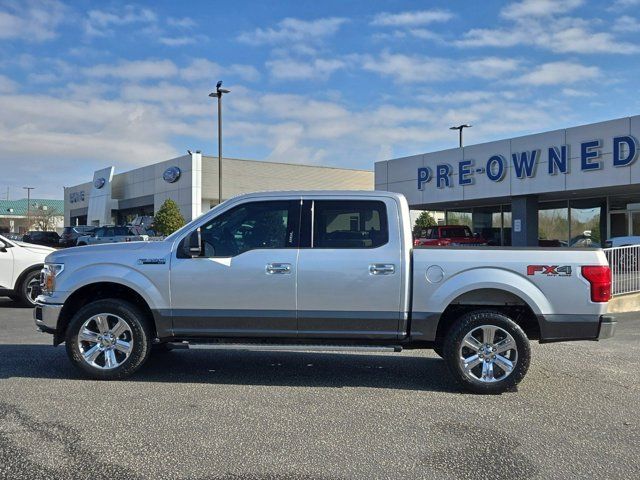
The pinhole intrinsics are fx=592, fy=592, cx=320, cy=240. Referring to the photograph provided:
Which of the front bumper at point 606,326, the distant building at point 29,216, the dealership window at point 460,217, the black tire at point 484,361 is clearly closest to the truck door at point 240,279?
the black tire at point 484,361

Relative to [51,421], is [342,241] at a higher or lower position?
higher

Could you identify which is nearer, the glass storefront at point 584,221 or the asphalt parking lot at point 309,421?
the asphalt parking lot at point 309,421

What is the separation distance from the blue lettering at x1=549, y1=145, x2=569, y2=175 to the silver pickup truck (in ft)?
59.4

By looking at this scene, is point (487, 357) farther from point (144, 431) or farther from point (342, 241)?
point (144, 431)

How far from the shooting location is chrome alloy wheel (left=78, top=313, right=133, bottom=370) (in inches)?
234

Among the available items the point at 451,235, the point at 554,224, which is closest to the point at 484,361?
the point at 451,235

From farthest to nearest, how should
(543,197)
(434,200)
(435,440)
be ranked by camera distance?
(434,200)
(543,197)
(435,440)

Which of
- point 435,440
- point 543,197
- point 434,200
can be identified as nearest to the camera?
point 435,440

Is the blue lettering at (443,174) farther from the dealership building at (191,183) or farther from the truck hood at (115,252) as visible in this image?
the truck hood at (115,252)

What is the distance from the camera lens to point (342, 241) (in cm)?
589

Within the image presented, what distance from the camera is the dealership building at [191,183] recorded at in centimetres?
4222

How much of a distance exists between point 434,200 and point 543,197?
4.83 metres

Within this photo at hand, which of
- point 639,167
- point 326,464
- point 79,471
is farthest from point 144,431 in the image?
point 639,167

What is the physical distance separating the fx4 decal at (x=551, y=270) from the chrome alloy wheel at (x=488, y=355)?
2.10 ft
